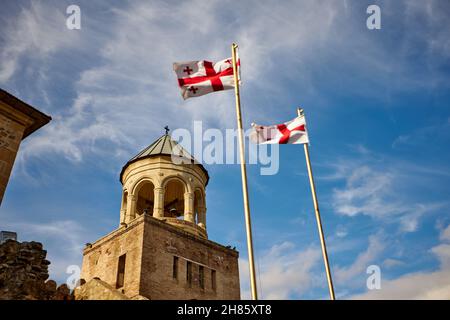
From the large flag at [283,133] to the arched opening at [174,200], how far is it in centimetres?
1230

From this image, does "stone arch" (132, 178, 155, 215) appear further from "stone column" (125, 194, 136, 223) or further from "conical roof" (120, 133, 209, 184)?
"conical roof" (120, 133, 209, 184)

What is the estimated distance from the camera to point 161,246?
68.9 feet

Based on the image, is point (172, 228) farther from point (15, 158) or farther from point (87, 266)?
point (15, 158)

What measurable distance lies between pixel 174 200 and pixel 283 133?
14137 mm

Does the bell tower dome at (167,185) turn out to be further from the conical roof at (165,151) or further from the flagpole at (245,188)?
the flagpole at (245,188)

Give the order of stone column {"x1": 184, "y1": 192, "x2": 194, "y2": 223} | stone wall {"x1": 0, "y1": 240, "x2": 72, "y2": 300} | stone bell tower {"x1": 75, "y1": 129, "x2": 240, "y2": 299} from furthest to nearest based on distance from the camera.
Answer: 1. stone column {"x1": 184, "y1": 192, "x2": 194, "y2": 223}
2. stone bell tower {"x1": 75, "y1": 129, "x2": 240, "y2": 299}
3. stone wall {"x1": 0, "y1": 240, "x2": 72, "y2": 300}

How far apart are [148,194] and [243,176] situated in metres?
16.0

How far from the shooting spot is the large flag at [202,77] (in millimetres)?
14148

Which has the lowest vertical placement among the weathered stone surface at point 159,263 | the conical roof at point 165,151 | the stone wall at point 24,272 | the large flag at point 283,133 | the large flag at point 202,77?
the stone wall at point 24,272

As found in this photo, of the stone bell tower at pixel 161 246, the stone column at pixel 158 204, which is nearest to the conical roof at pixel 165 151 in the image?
the stone bell tower at pixel 161 246

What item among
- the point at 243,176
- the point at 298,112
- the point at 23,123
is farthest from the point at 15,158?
the point at 298,112

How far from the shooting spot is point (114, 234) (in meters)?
22.5

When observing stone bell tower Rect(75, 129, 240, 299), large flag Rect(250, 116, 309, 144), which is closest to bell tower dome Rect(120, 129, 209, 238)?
stone bell tower Rect(75, 129, 240, 299)

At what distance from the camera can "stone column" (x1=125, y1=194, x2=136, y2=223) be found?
76.6ft
